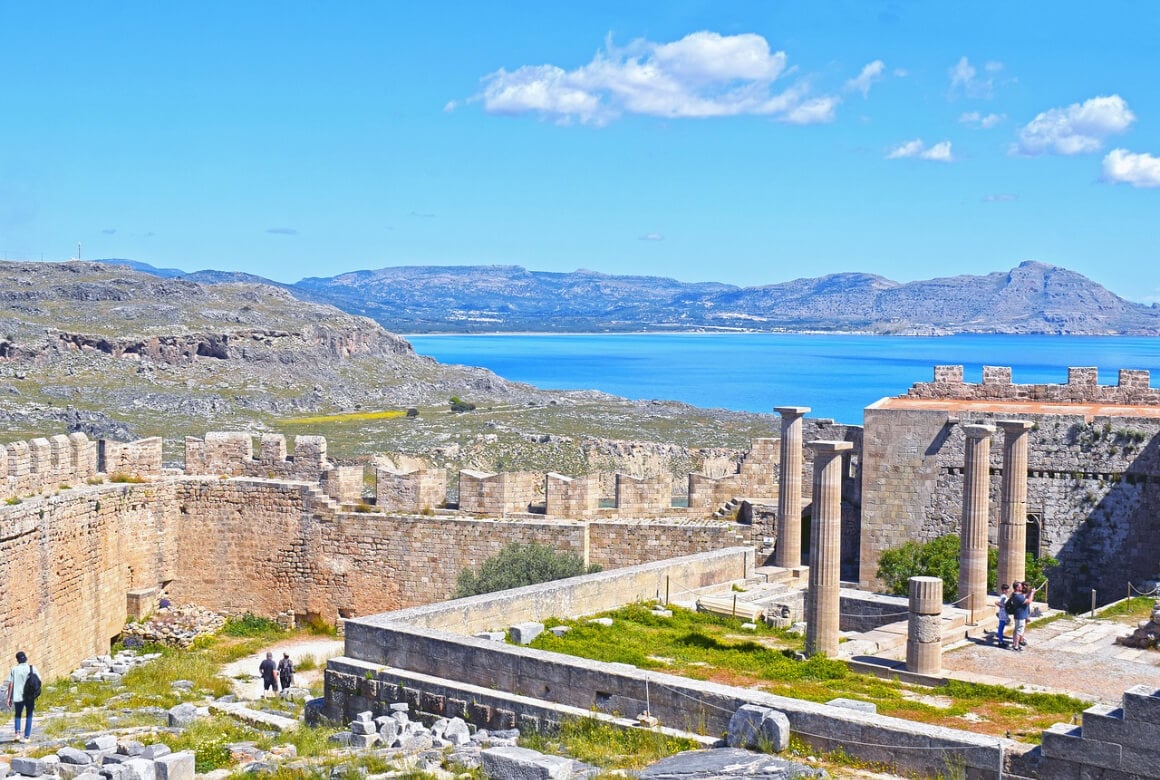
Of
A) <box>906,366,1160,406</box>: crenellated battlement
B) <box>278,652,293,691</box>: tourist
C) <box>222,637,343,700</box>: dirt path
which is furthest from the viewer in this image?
<box>906,366,1160,406</box>: crenellated battlement

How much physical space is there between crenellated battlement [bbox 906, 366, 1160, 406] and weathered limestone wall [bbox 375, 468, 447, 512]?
7.47m

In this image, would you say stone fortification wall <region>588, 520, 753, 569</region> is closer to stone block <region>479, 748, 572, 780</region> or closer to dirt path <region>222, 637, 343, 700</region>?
dirt path <region>222, 637, 343, 700</region>

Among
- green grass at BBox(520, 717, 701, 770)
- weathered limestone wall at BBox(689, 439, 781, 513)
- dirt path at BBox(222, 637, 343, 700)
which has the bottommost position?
dirt path at BBox(222, 637, 343, 700)

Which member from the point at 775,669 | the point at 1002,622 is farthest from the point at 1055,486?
the point at 775,669

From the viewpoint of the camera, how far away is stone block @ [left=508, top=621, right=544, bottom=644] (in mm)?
14117

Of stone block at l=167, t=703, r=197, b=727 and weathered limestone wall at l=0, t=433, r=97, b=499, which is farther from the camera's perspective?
weathered limestone wall at l=0, t=433, r=97, b=499

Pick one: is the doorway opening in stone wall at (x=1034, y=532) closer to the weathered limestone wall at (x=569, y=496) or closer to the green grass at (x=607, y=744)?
the weathered limestone wall at (x=569, y=496)

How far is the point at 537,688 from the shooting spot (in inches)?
479

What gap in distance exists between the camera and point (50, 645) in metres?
18.0

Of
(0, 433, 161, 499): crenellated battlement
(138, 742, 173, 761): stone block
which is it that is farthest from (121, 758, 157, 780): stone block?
(0, 433, 161, 499): crenellated battlement

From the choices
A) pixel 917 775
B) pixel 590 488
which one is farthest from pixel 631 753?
pixel 590 488

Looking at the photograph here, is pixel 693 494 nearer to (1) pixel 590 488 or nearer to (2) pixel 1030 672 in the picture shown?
(1) pixel 590 488

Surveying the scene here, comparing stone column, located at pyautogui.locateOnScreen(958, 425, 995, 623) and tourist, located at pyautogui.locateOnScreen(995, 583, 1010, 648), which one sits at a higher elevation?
stone column, located at pyautogui.locateOnScreen(958, 425, 995, 623)

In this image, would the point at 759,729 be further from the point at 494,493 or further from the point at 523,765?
the point at 494,493
